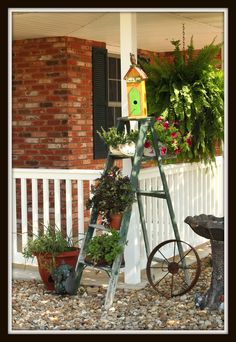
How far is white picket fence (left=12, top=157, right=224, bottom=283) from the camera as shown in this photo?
637 centimetres

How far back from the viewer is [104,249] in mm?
5496

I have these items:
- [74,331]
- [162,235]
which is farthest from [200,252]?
[74,331]

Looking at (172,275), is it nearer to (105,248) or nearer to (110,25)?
(105,248)

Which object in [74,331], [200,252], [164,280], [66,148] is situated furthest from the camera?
[66,148]

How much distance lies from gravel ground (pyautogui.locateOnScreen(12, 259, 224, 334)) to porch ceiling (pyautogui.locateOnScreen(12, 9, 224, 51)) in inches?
107

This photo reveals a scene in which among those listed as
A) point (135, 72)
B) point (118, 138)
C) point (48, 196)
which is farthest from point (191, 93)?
point (48, 196)

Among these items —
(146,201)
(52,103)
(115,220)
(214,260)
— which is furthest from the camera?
(52,103)

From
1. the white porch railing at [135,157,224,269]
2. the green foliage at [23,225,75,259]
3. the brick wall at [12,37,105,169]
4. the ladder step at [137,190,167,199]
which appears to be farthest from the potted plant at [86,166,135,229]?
the brick wall at [12,37,105,169]

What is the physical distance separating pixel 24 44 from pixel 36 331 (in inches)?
178

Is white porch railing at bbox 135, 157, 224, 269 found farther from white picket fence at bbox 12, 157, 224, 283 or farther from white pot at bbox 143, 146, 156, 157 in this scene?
white pot at bbox 143, 146, 156, 157

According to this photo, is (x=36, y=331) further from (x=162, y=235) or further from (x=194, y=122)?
(x=194, y=122)

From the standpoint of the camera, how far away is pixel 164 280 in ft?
20.8

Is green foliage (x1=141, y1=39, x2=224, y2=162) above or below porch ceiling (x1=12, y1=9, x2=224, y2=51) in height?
below

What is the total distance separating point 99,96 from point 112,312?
159 inches
